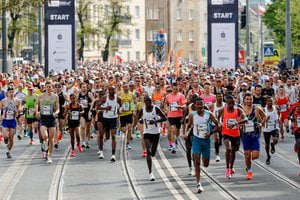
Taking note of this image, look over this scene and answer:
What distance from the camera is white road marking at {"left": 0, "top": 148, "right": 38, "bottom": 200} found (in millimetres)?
19094

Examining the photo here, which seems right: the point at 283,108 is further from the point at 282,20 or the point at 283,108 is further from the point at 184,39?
the point at 184,39

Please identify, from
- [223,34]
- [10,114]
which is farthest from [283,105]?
[223,34]

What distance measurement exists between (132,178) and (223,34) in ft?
76.8

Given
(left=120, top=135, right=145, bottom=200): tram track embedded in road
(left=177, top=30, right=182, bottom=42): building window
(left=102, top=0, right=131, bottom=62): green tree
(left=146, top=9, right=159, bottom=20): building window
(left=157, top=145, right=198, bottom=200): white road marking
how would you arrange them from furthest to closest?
(left=146, top=9, right=159, bottom=20): building window → (left=177, top=30, right=182, bottom=42): building window → (left=102, top=0, right=131, bottom=62): green tree → (left=120, top=135, right=145, bottom=200): tram track embedded in road → (left=157, top=145, right=198, bottom=200): white road marking

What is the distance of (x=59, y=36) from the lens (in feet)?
147

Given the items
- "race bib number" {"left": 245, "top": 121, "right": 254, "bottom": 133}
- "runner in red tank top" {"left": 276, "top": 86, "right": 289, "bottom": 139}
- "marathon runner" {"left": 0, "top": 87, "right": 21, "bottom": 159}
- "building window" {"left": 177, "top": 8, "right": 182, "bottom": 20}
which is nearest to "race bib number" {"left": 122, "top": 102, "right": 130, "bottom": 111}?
"marathon runner" {"left": 0, "top": 87, "right": 21, "bottom": 159}

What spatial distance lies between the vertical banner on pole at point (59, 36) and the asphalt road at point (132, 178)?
17971mm

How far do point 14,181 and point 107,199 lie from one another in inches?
Result: 133

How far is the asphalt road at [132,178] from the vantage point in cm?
1842

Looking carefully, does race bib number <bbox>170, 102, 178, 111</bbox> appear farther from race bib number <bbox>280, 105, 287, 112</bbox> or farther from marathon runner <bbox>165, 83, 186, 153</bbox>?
race bib number <bbox>280, 105, 287, 112</bbox>

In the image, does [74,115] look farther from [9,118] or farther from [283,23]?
[283,23]

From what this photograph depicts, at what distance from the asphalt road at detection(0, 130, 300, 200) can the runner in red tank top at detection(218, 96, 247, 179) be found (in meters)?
0.44

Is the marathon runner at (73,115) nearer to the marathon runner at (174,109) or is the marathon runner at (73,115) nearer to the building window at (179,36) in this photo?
the marathon runner at (174,109)

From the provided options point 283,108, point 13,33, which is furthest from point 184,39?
point 283,108
